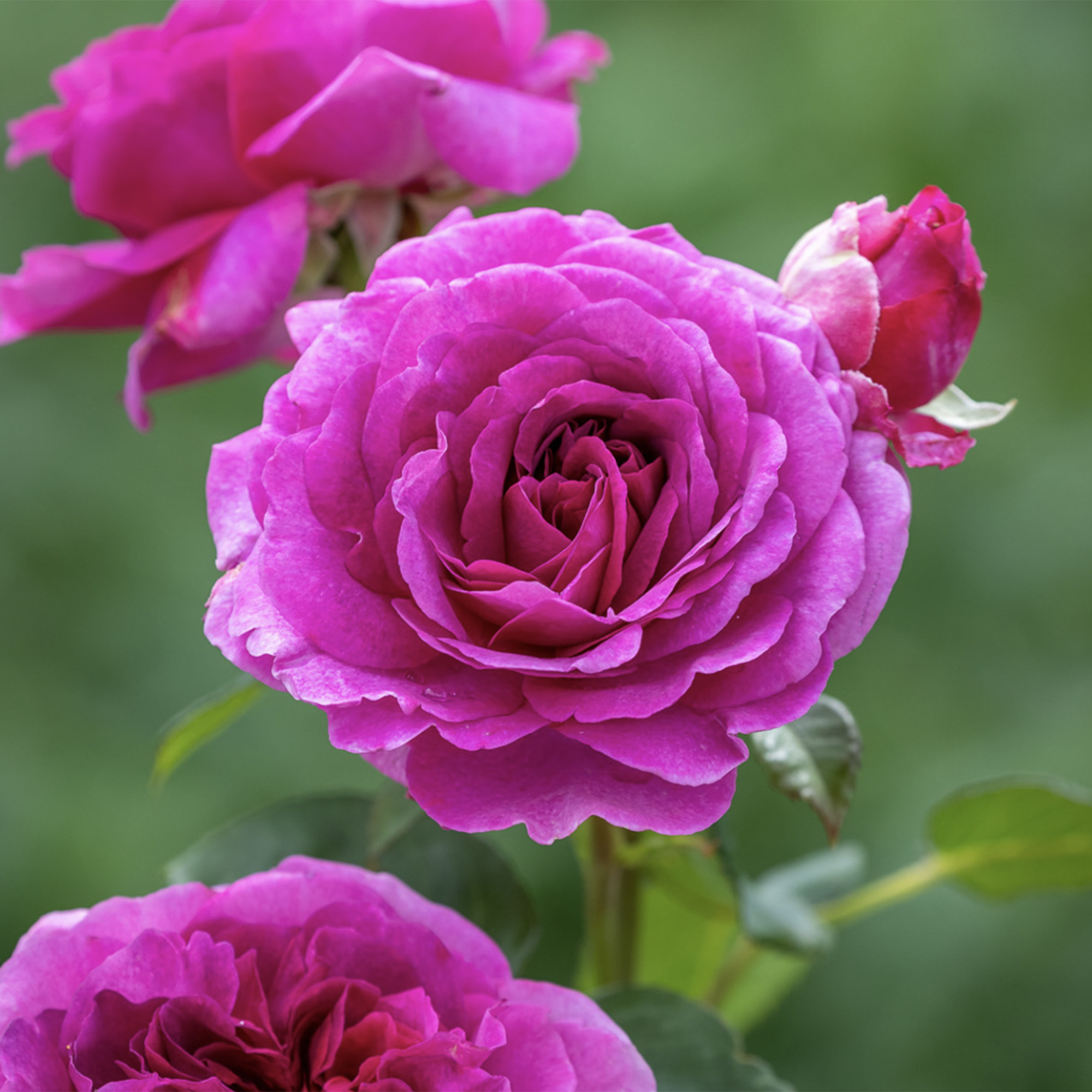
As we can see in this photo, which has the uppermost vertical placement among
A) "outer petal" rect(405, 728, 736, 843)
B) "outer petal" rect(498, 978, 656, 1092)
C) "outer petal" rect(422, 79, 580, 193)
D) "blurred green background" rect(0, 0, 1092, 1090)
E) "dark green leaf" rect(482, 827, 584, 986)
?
"outer petal" rect(422, 79, 580, 193)

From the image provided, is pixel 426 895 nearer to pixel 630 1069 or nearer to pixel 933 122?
pixel 630 1069

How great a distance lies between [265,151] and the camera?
1.52 ft

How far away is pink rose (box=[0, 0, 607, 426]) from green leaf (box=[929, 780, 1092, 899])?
304 millimetres

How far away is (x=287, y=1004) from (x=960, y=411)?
25 centimetres

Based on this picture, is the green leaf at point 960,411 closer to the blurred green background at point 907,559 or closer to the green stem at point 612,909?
the green stem at point 612,909

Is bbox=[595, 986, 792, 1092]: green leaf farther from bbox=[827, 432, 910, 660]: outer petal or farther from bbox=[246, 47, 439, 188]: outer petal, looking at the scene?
bbox=[246, 47, 439, 188]: outer petal

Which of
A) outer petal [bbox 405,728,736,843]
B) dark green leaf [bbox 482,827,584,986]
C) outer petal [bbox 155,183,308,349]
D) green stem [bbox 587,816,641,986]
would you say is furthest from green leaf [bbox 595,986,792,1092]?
dark green leaf [bbox 482,827,584,986]

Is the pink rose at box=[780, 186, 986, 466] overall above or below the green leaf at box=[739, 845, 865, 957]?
above

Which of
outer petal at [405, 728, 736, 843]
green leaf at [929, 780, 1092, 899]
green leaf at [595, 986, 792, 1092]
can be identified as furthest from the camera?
green leaf at [929, 780, 1092, 899]

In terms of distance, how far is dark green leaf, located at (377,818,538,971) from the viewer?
1.59ft

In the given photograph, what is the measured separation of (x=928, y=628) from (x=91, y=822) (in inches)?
31.7

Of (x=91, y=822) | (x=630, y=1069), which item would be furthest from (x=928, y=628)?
(x=630, y=1069)

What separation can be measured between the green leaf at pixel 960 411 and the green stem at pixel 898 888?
0.26m

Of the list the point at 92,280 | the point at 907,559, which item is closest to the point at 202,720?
the point at 92,280
